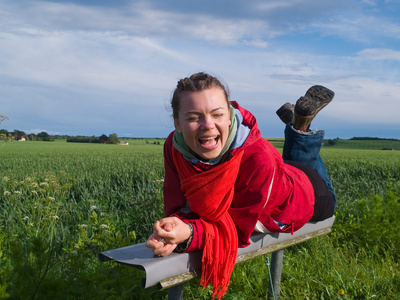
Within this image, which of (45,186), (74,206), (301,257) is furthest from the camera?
(74,206)

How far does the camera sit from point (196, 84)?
221 centimetres

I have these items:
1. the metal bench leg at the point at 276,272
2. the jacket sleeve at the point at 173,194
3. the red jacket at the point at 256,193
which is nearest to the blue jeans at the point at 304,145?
the red jacket at the point at 256,193

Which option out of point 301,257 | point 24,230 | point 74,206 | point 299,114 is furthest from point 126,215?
point 299,114

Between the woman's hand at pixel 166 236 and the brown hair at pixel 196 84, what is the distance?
0.68 meters

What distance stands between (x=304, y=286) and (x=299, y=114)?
1.34 m

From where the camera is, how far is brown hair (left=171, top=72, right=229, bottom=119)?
221cm

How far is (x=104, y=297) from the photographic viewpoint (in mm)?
2188

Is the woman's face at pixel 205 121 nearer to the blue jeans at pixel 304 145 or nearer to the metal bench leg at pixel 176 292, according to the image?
the metal bench leg at pixel 176 292

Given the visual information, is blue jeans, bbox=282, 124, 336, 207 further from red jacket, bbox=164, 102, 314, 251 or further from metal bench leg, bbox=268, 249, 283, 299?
metal bench leg, bbox=268, 249, 283, 299

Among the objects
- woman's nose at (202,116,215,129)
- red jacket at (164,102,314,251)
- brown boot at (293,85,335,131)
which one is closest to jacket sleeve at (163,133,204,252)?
red jacket at (164,102,314,251)

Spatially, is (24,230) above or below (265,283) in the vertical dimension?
above

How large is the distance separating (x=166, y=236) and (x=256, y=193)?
0.61 meters

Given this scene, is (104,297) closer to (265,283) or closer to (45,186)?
(265,283)

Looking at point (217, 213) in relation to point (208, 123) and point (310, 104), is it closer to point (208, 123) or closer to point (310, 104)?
point (208, 123)
